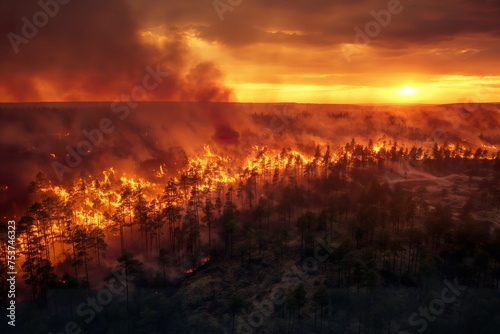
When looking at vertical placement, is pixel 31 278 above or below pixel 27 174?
below

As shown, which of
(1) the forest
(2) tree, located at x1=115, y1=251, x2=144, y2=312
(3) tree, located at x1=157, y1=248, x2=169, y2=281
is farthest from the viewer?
(3) tree, located at x1=157, y1=248, x2=169, y2=281

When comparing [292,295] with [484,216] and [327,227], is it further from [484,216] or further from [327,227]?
[484,216]

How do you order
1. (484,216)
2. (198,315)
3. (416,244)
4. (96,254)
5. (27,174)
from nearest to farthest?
(198,315) → (416,244) → (96,254) → (484,216) → (27,174)

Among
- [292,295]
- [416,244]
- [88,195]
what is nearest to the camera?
[292,295]

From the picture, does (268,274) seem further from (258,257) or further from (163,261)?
(163,261)

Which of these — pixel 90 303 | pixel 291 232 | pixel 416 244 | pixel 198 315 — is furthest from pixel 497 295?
pixel 90 303

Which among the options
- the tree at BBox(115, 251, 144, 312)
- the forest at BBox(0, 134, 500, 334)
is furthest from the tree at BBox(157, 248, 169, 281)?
the tree at BBox(115, 251, 144, 312)

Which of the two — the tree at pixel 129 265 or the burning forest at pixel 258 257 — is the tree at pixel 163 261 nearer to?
the burning forest at pixel 258 257

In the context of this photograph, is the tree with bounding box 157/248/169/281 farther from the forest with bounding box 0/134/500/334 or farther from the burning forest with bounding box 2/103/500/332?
the forest with bounding box 0/134/500/334

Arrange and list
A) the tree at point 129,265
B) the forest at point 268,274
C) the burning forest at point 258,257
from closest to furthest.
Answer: the forest at point 268,274 < the burning forest at point 258,257 < the tree at point 129,265

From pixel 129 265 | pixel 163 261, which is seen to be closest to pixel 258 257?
pixel 163 261

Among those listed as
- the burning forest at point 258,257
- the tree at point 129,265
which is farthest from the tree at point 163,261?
the tree at point 129,265
